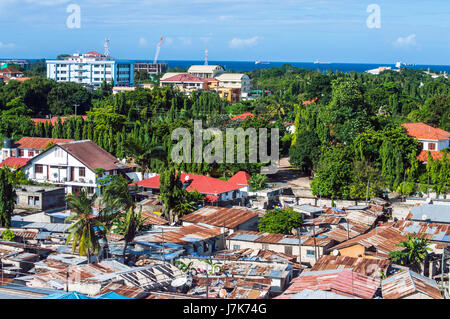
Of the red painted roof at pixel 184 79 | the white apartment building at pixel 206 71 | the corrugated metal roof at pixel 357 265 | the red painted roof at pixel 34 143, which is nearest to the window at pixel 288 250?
the corrugated metal roof at pixel 357 265

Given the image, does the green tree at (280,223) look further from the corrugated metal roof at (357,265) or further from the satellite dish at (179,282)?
the satellite dish at (179,282)

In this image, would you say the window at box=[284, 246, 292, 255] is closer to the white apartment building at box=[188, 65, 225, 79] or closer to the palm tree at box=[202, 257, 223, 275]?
the palm tree at box=[202, 257, 223, 275]

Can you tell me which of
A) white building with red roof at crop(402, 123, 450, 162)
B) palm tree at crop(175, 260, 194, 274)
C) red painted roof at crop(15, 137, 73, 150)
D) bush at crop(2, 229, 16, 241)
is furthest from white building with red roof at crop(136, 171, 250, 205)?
white building with red roof at crop(402, 123, 450, 162)
